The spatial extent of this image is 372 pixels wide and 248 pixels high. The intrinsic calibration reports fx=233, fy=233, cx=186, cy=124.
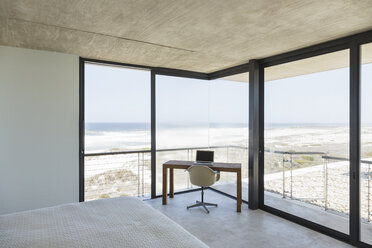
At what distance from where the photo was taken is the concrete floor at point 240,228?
2.71 m

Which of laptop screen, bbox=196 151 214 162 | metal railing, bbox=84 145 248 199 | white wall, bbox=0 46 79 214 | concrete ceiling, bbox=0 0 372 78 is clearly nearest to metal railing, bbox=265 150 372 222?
metal railing, bbox=84 145 248 199

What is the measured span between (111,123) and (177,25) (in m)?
2.77

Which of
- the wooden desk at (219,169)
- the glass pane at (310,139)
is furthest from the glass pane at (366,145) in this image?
the wooden desk at (219,169)

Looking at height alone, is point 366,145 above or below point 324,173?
above

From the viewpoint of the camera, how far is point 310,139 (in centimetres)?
322

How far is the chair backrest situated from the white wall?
5.83 feet

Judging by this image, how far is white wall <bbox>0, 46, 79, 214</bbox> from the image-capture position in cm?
301

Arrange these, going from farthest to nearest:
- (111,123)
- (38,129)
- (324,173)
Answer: (111,123), (38,129), (324,173)

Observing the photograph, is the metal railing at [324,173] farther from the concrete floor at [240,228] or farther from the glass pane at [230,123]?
the glass pane at [230,123]

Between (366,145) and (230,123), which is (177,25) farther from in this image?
(230,123)

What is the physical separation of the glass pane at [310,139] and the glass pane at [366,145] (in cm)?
18

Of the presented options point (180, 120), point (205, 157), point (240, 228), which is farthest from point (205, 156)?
point (240, 228)

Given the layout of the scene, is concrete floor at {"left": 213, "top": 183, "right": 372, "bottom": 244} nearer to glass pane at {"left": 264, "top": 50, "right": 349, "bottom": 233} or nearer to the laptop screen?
glass pane at {"left": 264, "top": 50, "right": 349, "bottom": 233}

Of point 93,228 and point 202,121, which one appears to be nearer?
point 93,228
